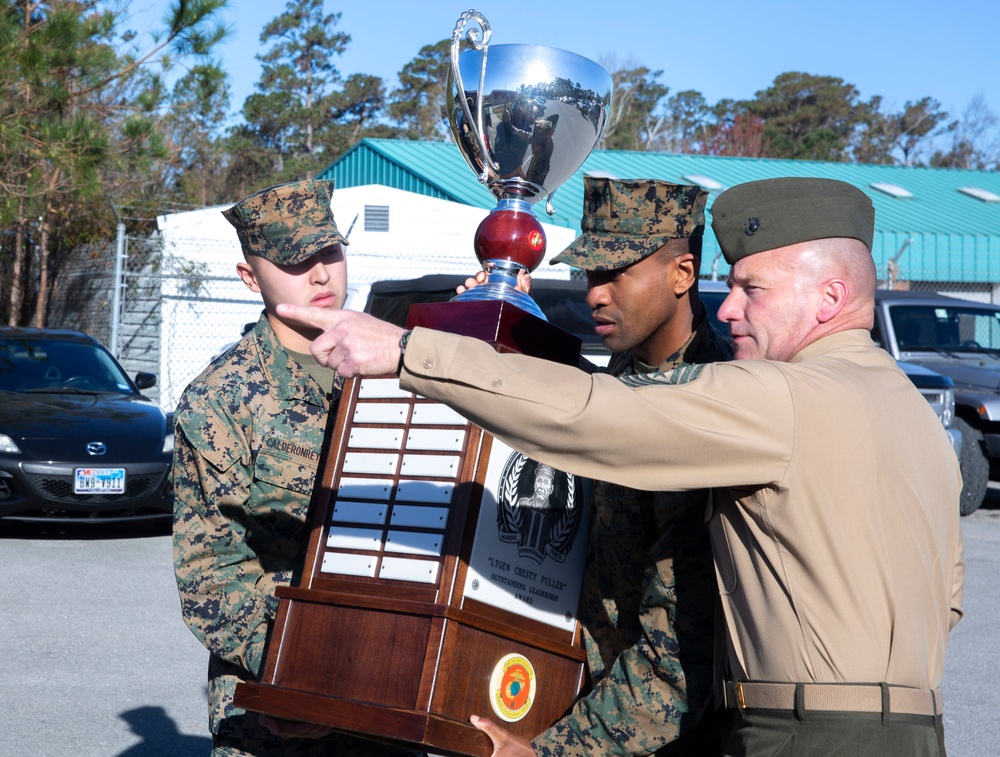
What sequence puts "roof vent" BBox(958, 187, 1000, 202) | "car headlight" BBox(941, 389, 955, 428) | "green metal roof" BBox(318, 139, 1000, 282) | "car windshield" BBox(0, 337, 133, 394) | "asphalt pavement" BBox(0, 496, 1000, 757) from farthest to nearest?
"roof vent" BBox(958, 187, 1000, 202) < "green metal roof" BBox(318, 139, 1000, 282) < "car headlight" BBox(941, 389, 955, 428) < "car windshield" BBox(0, 337, 133, 394) < "asphalt pavement" BBox(0, 496, 1000, 757)

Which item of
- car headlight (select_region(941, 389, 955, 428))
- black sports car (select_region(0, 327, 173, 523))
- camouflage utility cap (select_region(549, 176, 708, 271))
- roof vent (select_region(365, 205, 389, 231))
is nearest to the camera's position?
camouflage utility cap (select_region(549, 176, 708, 271))

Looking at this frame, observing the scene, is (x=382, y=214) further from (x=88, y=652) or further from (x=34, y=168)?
(x=88, y=652)

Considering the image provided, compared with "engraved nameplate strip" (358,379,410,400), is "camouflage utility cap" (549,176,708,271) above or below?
above

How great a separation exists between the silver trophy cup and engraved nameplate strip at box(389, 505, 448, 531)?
73 centimetres

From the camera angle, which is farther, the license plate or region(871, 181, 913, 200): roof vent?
region(871, 181, 913, 200): roof vent

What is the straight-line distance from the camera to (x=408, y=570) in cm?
221

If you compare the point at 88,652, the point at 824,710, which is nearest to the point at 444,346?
the point at 824,710

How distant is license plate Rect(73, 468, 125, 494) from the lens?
28.5 feet

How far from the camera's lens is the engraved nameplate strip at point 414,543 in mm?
2209

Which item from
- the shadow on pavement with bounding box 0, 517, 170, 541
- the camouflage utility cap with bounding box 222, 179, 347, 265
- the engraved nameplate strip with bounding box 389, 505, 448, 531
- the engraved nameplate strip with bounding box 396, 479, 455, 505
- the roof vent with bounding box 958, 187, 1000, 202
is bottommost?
the shadow on pavement with bounding box 0, 517, 170, 541

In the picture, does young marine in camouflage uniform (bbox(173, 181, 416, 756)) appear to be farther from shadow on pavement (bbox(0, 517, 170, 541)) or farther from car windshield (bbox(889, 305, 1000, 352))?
car windshield (bbox(889, 305, 1000, 352))

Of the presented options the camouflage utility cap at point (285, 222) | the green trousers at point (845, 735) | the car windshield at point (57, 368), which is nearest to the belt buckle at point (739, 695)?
the green trousers at point (845, 735)

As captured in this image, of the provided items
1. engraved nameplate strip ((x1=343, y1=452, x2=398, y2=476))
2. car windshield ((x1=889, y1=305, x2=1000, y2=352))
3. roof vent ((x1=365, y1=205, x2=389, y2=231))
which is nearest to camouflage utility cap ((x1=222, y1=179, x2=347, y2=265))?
engraved nameplate strip ((x1=343, y1=452, x2=398, y2=476))

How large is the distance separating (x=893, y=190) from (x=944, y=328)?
727 inches
